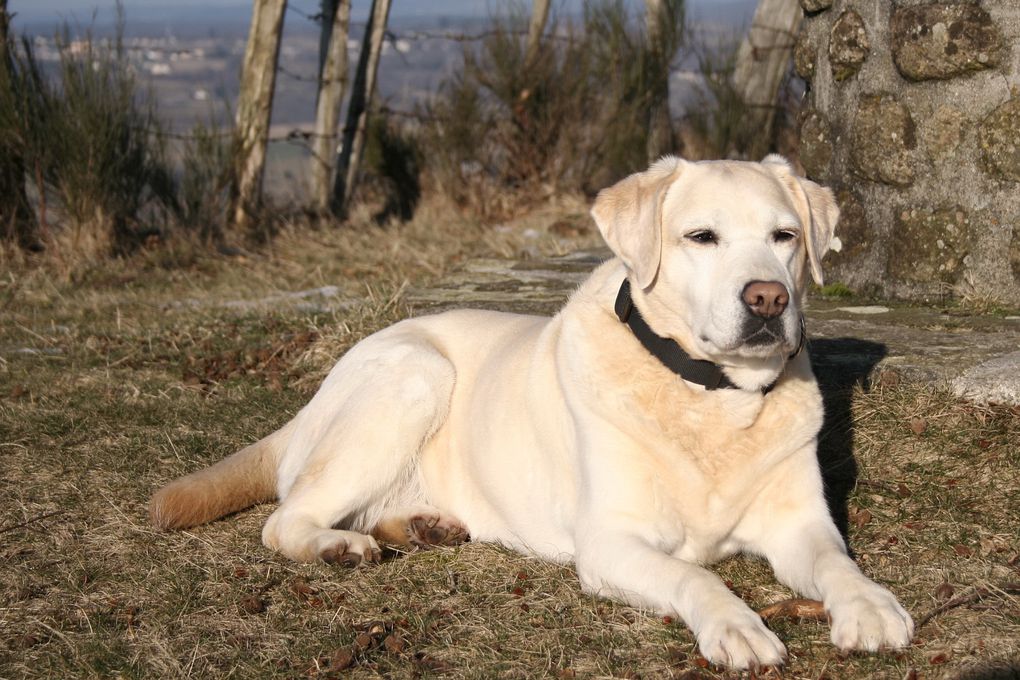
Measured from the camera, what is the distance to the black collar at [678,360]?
3400 millimetres

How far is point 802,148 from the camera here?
600cm

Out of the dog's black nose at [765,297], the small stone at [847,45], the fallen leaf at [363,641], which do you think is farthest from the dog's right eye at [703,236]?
the small stone at [847,45]

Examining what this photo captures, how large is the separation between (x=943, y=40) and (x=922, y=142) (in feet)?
1.53

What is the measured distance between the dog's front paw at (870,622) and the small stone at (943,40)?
123 inches

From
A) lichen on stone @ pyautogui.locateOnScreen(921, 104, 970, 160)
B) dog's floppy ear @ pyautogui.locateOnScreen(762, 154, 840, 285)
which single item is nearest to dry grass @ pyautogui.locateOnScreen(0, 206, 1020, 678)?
dog's floppy ear @ pyautogui.locateOnScreen(762, 154, 840, 285)

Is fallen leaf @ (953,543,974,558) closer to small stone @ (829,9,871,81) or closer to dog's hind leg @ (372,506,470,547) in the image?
dog's hind leg @ (372,506,470,547)

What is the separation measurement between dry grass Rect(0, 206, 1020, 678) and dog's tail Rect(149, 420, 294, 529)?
0.06 m

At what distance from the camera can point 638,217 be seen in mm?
3475

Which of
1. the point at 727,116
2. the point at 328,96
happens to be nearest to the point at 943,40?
the point at 727,116

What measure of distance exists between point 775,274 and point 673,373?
459 millimetres

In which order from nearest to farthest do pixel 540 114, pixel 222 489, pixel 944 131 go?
pixel 222 489 < pixel 944 131 < pixel 540 114

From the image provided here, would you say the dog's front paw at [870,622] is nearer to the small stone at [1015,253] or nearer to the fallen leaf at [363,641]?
the fallen leaf at [363,641]

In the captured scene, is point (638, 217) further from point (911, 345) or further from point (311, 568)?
point (911, 345)

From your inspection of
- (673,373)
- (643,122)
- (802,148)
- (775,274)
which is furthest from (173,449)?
(643,122)
